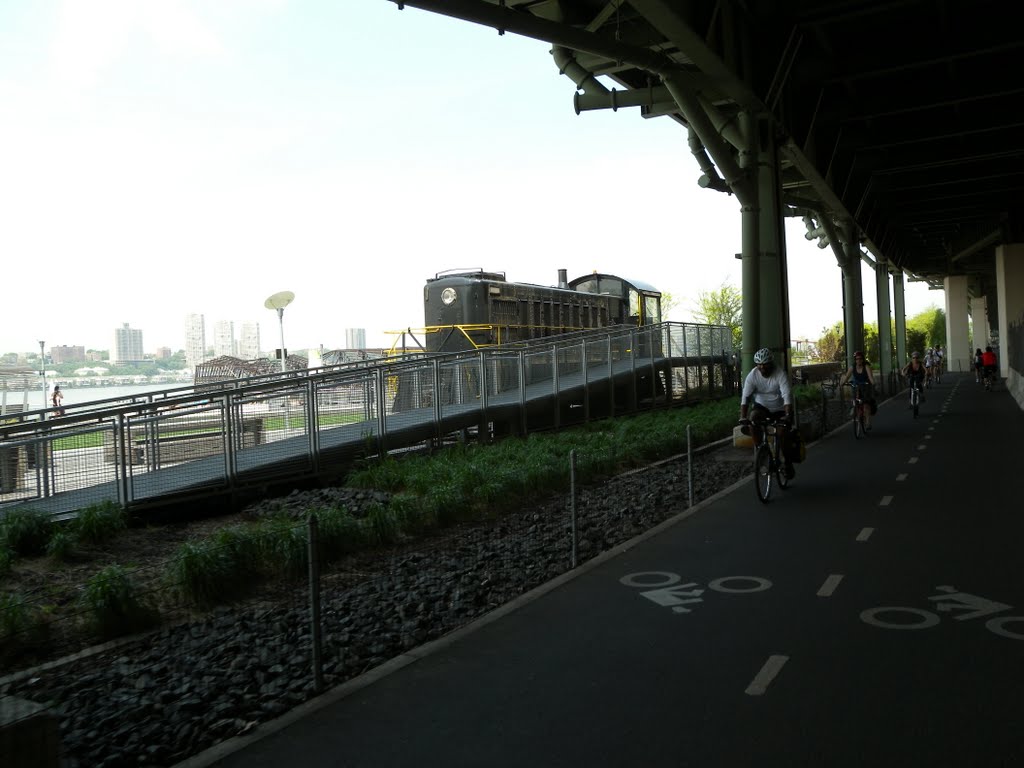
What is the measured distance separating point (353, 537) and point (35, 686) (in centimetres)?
418

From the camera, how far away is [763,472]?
40.4ft

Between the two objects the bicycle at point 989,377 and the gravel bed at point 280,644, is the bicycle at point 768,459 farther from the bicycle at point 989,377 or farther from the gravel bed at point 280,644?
the bicycle at point 989,377

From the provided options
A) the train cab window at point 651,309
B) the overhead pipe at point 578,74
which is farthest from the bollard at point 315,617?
the train cab window at point 651,309

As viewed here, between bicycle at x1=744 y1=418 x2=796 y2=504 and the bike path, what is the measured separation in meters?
2.10

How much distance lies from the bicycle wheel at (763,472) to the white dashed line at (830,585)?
4.02m

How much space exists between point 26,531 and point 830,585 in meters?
8.92

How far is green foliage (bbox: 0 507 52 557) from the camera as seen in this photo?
10070 millimetres

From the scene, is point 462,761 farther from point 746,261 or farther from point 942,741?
point 746,261

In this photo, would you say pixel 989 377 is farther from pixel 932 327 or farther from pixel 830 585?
pixel 932 327

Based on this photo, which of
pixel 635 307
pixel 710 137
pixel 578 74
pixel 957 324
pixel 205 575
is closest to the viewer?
pixel 205 575

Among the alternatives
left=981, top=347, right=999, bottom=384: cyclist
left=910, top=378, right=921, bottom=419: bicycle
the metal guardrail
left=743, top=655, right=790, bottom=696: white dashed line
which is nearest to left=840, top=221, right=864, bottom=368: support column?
left=981, top=347, right=999, bottom=384: cyclist

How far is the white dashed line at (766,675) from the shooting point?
526 centimetres

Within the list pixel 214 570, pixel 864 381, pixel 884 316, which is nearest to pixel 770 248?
pixel 864 381

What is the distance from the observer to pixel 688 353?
31125 mm
